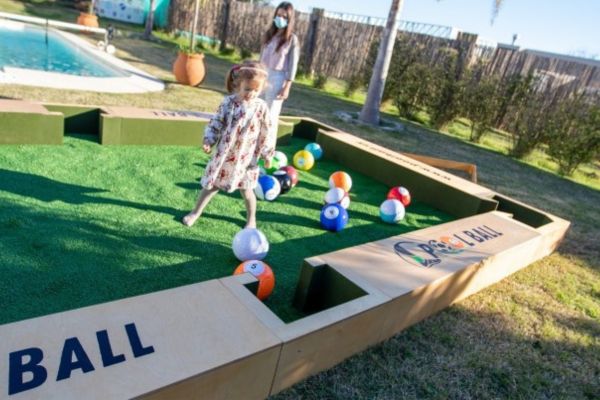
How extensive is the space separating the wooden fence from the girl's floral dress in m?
9.09

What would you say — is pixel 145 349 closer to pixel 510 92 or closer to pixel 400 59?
pixel 510 92

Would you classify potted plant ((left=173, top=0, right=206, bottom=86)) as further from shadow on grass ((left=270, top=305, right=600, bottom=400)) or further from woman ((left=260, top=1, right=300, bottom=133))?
shadow on grass ((left=270, top=305, right=600, bottom=400))

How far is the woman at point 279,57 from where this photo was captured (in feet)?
17.1

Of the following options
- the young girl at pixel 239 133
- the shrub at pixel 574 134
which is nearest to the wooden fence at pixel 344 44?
the shrub at pixel 574 134

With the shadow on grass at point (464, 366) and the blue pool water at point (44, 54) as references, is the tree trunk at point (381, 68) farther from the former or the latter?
the shadow on grass at point (464, 366)

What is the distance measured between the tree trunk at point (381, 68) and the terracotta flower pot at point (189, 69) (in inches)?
169

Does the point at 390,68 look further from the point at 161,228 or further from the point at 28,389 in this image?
the point at 28,389

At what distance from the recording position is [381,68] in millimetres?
10523

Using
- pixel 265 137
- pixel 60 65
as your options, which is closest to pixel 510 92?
pixel 265 137

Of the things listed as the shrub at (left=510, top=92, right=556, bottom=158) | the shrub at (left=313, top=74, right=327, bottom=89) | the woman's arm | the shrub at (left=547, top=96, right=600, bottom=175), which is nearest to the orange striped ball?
the woman's arm

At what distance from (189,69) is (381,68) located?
4781 mm

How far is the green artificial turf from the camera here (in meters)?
2.92

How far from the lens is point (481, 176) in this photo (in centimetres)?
790

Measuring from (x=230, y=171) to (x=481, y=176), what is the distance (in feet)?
18.8
